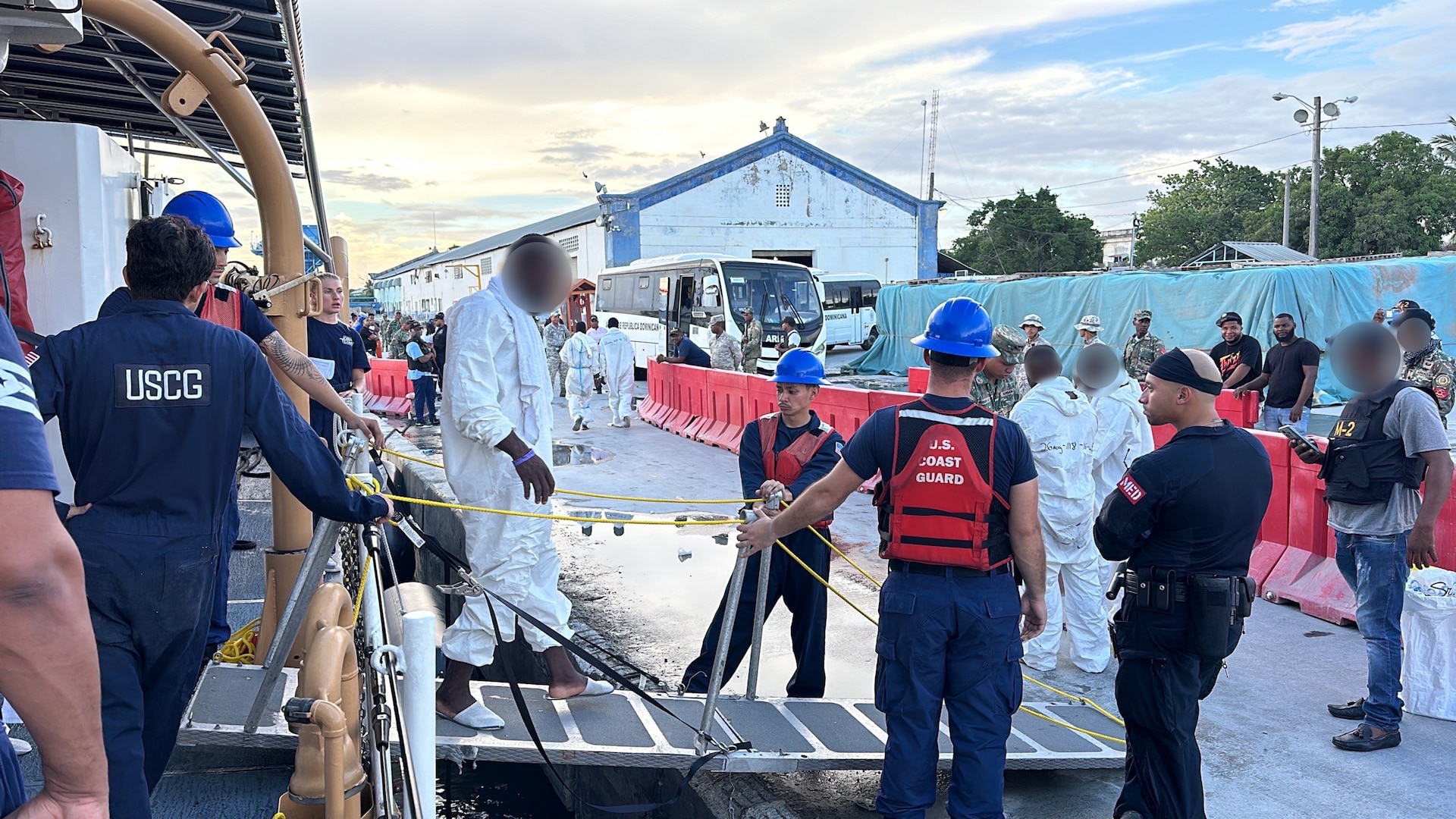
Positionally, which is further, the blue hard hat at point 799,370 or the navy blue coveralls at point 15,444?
the blue hard hat at point 799,370

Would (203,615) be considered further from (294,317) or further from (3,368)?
(294,317)

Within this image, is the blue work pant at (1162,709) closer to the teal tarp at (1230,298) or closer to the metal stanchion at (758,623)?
the metal stanchion at (758,623)

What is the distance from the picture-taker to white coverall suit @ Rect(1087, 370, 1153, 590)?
6.01 meters

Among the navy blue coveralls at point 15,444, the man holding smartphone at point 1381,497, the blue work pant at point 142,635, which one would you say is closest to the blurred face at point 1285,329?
the man holding smartphone at point 1381,497

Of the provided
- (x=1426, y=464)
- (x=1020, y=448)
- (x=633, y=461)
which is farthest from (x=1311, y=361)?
(x=1020, y=448)

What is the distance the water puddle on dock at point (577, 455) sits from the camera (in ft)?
44.5

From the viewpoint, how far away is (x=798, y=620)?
206 inches

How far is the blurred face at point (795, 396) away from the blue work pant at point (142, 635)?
279 centimetres

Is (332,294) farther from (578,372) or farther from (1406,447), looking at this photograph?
(578,372)

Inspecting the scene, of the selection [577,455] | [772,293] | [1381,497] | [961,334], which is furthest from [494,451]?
[772,293]

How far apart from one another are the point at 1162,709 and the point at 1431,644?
7.17 ft

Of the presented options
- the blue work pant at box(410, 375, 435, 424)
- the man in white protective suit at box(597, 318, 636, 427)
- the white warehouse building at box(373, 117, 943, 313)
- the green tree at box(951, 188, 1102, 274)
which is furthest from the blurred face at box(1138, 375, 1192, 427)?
the green tree at box(951, 188, 1102, 274)

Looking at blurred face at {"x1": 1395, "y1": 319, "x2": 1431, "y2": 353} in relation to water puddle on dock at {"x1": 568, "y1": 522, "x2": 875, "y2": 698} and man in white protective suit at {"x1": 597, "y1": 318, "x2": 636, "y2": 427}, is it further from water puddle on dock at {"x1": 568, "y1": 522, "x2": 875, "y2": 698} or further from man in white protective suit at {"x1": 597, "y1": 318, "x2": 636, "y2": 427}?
man in white protective suit at {"x1": 597, "y1": 318, "x2": 636, "y2": 427}

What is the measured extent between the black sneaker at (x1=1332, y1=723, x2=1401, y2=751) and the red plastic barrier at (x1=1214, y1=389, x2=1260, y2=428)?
8.70 meters
